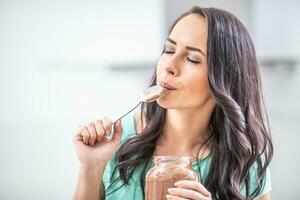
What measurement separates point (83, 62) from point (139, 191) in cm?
158

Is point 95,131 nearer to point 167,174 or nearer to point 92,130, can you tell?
point 92,130

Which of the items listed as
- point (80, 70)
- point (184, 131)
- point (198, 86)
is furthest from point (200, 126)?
point (80, 70)

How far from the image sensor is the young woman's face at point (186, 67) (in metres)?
1.24

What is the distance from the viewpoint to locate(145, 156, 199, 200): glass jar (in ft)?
3.31

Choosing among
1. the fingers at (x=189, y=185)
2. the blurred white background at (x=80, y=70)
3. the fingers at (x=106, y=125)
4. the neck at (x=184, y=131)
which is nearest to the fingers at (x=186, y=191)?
the fingers at (x=189, y=185)

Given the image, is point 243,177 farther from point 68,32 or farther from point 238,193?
point 68,32

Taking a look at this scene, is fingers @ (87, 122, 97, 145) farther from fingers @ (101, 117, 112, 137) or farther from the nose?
the nose

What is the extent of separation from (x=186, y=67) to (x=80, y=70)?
1.70 m

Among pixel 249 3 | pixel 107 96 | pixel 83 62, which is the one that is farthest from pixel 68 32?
pixel 249 3

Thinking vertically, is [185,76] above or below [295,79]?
above

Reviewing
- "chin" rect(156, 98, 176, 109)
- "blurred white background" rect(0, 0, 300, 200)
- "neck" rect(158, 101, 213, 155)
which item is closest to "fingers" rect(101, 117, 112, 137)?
"chin" rect(156, 98, 176, 109)

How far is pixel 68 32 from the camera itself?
2.85 metres

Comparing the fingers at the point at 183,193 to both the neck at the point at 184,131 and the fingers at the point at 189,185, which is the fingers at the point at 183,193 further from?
the neck at the point at 184,131

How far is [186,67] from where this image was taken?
125 cm
